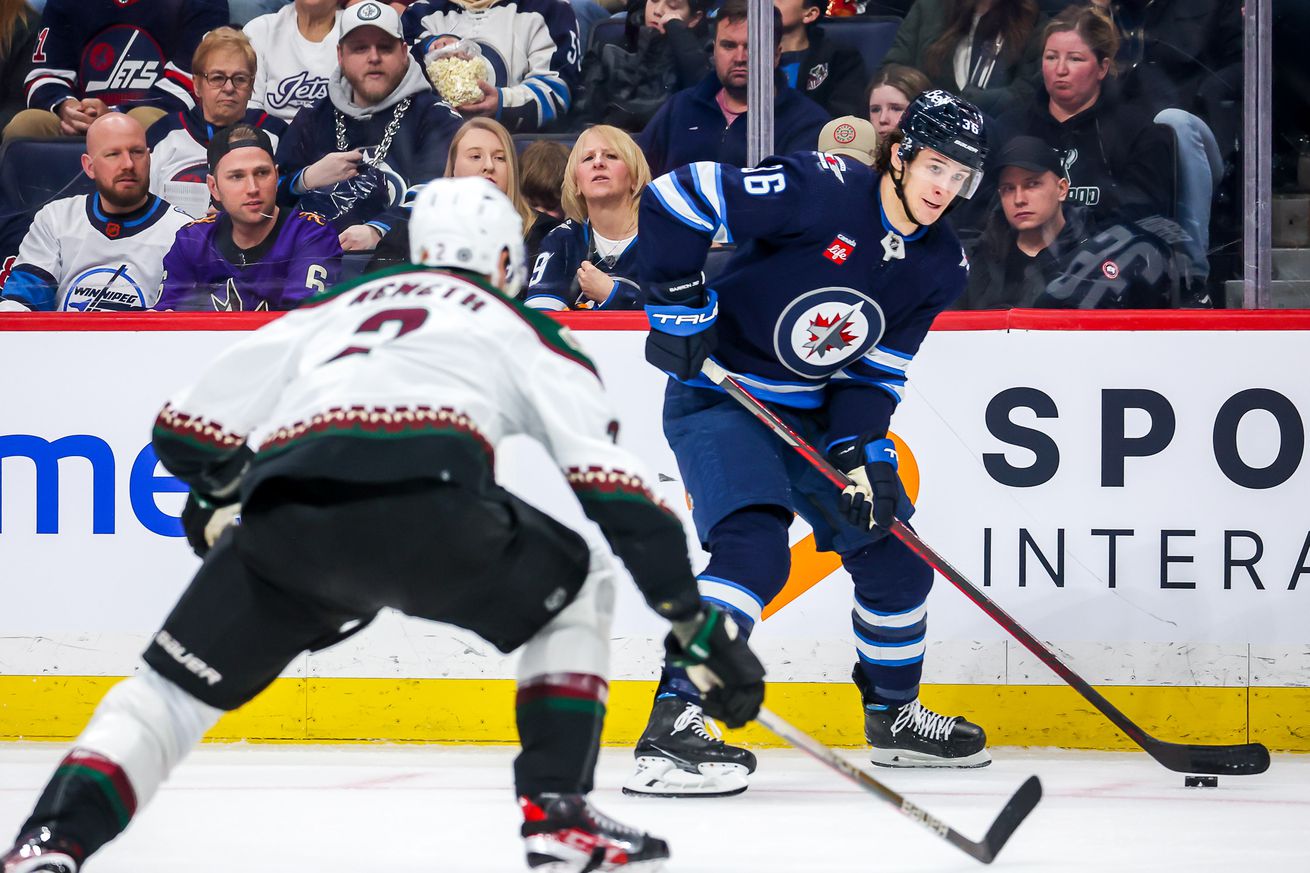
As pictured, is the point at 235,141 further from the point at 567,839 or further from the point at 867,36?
the point at 567,839

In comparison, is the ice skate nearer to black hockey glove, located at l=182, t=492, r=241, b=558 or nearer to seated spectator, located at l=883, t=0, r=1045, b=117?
seated spectator, located at l=883, t=0, r=1045, b=117

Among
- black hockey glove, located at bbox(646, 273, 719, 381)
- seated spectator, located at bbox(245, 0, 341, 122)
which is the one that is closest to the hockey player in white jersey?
black hockey glove, located at bbox(646, 273, 719, 381)

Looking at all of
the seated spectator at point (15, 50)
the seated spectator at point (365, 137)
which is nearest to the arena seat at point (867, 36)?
the seated spectator at point (365, 137)

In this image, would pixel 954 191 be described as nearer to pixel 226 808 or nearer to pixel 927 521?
pixel 927 521

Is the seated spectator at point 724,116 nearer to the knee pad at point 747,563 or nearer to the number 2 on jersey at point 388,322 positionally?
Result: the knee pad at point 747,563

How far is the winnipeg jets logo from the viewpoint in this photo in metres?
3.03

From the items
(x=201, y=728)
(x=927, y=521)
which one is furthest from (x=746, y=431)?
(x=201, y=728)

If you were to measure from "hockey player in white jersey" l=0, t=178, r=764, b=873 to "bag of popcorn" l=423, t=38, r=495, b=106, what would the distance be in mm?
2114

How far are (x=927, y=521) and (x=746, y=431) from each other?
590mm

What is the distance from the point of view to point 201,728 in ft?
6.12

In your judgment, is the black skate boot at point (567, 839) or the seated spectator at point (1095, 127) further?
the seated spectator at point (1095, 127)

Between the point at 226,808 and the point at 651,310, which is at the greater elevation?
the point at 651,310

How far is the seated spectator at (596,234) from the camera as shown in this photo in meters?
3.65

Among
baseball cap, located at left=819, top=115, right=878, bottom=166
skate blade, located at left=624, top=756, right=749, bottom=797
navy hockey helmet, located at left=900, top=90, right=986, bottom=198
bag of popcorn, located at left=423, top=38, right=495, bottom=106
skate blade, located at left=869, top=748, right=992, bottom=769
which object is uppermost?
bag of popcorn, located at left=423, top=38, right=495, bottom=106
